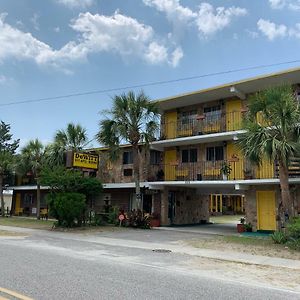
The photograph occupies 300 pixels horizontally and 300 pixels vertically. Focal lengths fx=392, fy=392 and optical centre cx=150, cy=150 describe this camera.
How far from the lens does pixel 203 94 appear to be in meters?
24.0

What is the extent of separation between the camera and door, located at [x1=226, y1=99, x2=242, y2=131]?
2345 cm

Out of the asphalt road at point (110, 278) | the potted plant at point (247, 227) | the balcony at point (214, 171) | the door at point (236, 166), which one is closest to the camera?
the asphalt road at point (110, 278)

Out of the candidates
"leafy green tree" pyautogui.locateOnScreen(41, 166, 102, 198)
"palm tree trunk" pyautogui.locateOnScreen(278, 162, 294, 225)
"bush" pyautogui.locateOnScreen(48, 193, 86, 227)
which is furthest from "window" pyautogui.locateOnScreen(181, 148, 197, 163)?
"palm tree trunk" pyautogui.locateOnScreen(278, 162, 294, 225)

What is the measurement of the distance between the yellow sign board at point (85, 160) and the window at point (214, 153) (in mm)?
7362

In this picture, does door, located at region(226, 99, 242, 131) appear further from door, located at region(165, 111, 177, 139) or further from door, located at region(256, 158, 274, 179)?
door, located at region(165, 111, 177, 139)

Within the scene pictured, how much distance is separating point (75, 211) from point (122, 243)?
660 cm

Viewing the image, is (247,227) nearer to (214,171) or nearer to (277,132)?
(214,171)

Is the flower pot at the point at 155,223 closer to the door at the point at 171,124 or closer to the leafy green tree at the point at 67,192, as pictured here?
the leafy green tree at the point at 67,192

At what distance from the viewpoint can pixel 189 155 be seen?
86.8 feet

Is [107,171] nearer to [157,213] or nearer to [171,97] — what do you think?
[157,213]

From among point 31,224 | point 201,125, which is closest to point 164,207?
point 201,125

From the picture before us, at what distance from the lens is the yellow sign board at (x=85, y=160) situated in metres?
24.2

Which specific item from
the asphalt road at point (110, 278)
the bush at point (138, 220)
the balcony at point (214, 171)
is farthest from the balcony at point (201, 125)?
the asphalt road at point (110, 278)

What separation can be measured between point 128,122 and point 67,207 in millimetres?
6142
